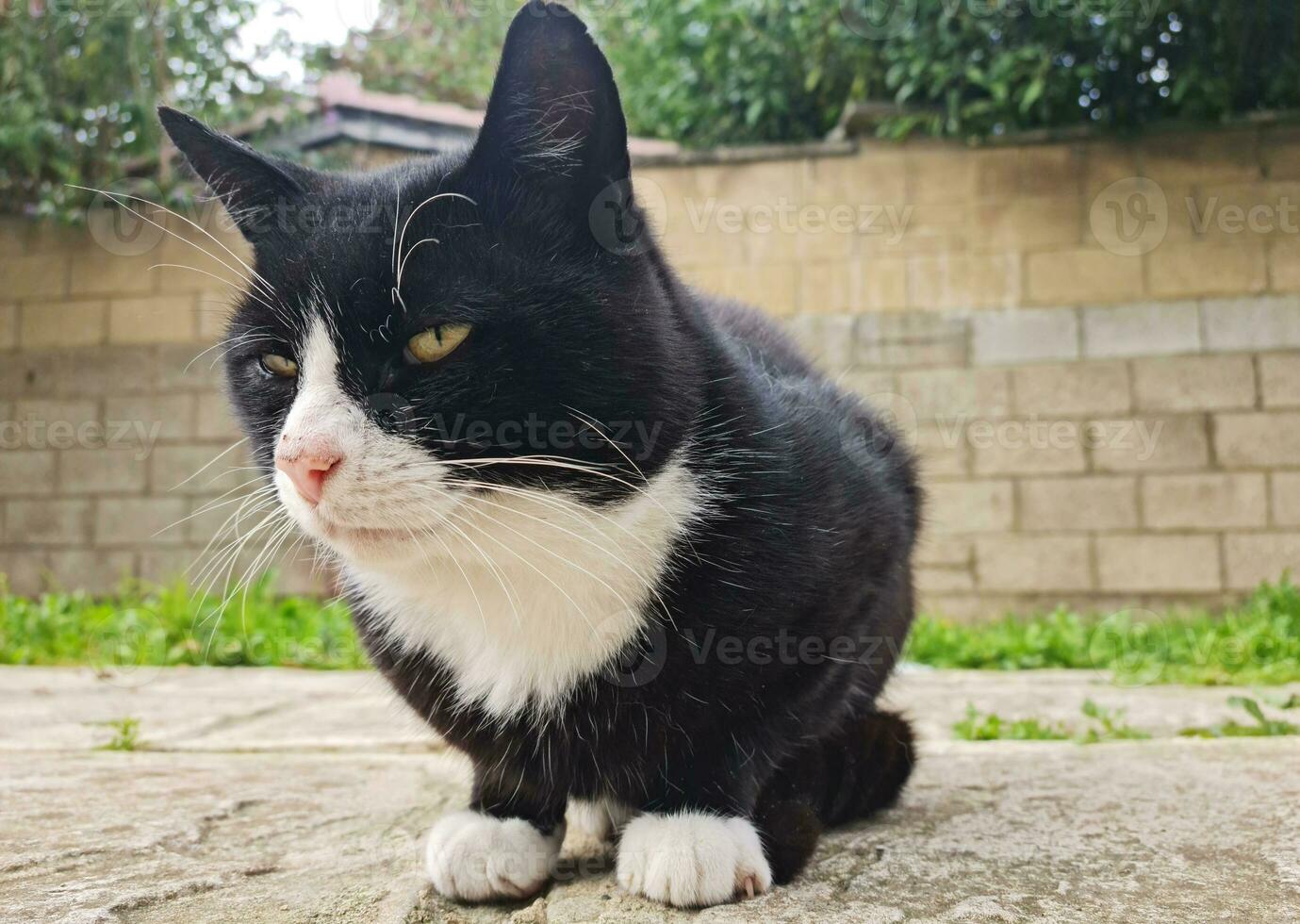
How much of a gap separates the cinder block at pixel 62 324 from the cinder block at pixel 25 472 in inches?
21.9

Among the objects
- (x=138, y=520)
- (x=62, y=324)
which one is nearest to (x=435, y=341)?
(x=138, y=520)

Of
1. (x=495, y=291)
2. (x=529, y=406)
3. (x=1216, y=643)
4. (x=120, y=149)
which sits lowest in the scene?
(x=1216, y=643)

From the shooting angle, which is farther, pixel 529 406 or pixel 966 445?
pixel 966 445

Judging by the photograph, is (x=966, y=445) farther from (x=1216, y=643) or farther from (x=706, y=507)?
(x=706, y=507)

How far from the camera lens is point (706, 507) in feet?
4.03

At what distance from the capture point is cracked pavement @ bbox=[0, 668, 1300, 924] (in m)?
1.06

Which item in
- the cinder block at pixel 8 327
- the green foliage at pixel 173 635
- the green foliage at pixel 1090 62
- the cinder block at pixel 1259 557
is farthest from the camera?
the cinder block at pixel 8 327

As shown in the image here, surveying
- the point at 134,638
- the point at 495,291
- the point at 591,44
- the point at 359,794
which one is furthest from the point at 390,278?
the point at 134,638

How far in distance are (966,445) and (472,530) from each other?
385 cm

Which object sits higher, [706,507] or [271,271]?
[271,271]

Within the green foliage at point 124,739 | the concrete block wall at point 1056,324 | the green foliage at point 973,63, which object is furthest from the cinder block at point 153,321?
the green foliage at point 124,739

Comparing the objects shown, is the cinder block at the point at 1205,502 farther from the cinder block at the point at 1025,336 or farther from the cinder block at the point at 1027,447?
the cinder block at the point at 1025,336

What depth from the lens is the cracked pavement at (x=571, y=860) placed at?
1063mm

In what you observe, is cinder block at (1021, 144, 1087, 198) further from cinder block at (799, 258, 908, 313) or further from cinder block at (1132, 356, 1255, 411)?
cinder block at (1132, 356, 1255, 411)
